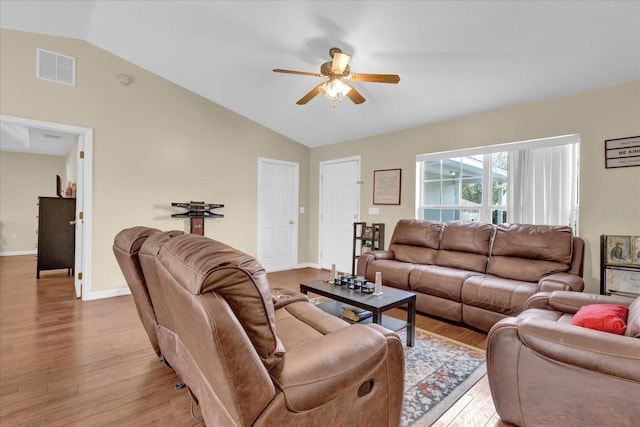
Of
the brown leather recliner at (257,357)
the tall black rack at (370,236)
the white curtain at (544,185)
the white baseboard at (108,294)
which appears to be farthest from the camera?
the tall black rack at (370,236)

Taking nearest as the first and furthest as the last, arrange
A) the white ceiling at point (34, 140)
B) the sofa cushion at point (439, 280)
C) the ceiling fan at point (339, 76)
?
the ceiling fan at point (339, 76), the sofa cushion at point (439, 280), the white ceiling at point (34, 140)

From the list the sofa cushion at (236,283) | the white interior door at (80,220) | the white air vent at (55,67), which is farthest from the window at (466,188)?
the white air vent at (55,67)

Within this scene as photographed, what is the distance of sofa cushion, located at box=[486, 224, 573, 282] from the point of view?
9.34 ft

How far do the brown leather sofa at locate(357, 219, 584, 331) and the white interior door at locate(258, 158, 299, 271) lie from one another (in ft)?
6.94

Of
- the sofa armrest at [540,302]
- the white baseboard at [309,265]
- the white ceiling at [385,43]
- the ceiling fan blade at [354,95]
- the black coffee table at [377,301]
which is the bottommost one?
the white baseboard at [309,265]

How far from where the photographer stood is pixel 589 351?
127 cm

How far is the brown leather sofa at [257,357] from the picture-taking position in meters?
0.86

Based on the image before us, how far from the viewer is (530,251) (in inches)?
119

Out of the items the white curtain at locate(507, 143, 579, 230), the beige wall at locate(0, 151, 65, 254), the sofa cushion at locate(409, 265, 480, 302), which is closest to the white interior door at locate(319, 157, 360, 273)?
the sofa cushion at locate(409, 265, 480, 302)

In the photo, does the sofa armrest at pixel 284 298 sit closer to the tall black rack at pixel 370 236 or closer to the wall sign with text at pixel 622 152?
the tall black rack at pixel 370 236

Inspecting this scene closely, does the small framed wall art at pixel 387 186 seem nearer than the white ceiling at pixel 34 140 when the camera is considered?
Yes

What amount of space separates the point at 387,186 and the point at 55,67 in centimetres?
447

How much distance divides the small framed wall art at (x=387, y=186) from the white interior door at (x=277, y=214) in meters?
1.62

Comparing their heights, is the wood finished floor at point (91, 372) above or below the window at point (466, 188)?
below
